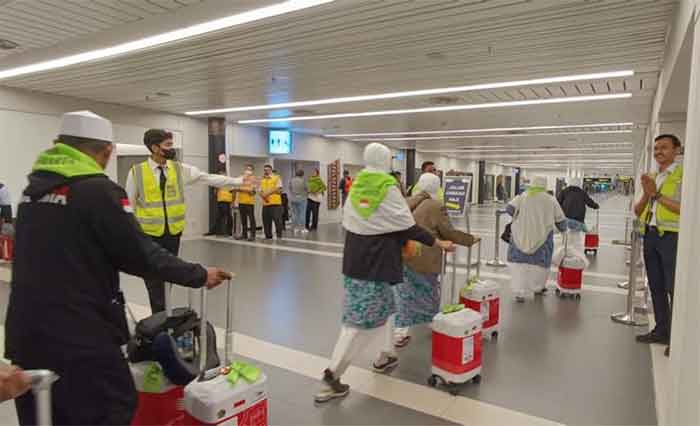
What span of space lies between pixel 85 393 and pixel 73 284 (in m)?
0.35

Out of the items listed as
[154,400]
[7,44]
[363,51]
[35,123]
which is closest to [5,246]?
[35,123]

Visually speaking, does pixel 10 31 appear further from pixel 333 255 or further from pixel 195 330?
pixel 333 255

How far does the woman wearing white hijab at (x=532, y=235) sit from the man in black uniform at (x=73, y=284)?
4.45 m

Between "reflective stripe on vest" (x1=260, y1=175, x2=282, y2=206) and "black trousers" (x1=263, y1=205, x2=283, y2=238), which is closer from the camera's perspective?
"reflective stripe on vest" (x1=260, y1=175, x2=282, y2=206)

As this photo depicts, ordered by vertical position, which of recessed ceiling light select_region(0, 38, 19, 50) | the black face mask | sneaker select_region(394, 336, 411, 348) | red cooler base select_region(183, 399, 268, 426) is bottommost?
sneaker select_region(394, 336, 411, 348)

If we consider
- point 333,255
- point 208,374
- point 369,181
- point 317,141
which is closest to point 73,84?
point 333,255

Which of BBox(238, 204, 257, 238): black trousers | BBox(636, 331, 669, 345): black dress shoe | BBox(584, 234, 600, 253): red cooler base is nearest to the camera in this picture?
BBox(636, 331, 669, 345): black dress shoe

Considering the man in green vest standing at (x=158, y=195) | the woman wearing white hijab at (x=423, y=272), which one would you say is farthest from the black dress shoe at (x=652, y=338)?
the man in green vest standing at (x=158, y=195)

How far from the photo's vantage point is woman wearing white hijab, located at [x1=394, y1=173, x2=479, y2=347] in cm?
356

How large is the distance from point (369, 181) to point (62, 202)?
165 cm

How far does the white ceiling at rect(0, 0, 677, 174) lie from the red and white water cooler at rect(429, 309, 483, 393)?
2437mm

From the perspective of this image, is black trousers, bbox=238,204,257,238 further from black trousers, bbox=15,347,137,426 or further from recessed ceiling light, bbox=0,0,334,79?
black trousers, bbox=15,347,137,426

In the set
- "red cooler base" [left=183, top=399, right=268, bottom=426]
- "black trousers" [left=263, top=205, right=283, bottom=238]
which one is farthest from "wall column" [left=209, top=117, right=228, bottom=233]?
"red cooler base" [left=183, top=399, right=268, bottom=426]

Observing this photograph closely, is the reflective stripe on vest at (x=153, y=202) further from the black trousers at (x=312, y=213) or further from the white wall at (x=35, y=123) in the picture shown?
the black trousers at (x=312, y=213)
